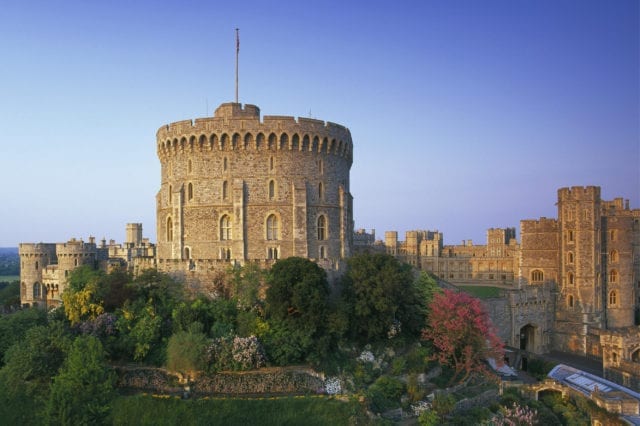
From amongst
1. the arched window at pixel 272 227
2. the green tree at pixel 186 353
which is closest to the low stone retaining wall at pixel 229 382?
the green tree at pixel 186 353

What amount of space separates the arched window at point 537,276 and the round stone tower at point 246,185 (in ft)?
77.8

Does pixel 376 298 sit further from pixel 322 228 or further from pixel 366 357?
pixel 322 228

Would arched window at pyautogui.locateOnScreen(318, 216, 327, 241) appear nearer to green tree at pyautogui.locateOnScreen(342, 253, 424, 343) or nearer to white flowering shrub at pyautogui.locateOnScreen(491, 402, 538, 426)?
green tree at pyautogui.locateOnScreen(342, 253, 424, 343)

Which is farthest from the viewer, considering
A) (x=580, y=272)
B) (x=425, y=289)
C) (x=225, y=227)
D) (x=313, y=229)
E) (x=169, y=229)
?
(x=580, y=272)

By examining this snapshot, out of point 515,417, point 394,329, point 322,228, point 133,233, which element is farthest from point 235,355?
point 133,233

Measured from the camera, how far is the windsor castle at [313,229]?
127ft

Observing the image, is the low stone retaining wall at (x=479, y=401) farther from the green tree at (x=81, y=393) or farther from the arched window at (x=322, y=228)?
the green tree at (x=81, y=393)

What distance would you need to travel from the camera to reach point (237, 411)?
2395cm

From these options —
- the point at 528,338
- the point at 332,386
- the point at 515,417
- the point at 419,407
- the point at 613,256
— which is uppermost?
the point at 613,256

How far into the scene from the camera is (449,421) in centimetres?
2603

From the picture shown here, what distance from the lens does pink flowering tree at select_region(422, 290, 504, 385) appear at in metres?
30.9

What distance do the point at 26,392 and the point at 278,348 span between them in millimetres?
12621

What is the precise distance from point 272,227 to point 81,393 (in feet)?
62.5

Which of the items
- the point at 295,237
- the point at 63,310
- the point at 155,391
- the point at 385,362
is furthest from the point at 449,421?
the point at 63,310
